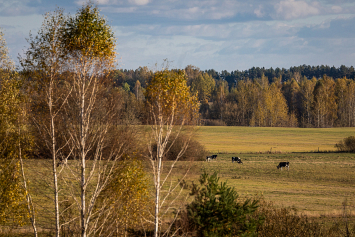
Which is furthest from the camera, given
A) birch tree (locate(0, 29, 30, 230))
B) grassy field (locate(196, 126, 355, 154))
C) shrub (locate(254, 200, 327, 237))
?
grassy field (locate(196, 126, 355, 154))

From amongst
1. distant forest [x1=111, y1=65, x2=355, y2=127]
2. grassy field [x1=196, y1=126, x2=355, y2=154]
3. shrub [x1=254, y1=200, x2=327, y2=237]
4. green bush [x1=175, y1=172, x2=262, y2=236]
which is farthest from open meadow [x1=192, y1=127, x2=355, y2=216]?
distant forest [x1=111, y1=65, x2=355, y2=127]

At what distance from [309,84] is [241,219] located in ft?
371

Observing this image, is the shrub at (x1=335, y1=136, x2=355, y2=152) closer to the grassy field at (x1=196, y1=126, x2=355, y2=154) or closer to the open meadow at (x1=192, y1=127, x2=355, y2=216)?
the open meadow at (x1=192, y1=127, x2=355, y2=216)

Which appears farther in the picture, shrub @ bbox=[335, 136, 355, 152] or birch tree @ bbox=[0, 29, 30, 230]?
shrub @ bbox=[335, 136, 355, 152]

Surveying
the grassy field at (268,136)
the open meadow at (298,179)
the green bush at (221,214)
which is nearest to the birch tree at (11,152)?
the green bush at (221,214)

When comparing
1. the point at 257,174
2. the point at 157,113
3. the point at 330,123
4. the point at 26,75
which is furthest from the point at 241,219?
the point at 330,123

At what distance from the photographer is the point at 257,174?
38031 mm

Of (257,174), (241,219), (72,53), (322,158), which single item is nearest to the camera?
(72,53)

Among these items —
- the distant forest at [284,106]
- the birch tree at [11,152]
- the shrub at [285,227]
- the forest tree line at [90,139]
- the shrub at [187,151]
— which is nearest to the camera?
the forest tree line at [90,139]

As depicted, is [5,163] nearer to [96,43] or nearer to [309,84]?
[96,43]

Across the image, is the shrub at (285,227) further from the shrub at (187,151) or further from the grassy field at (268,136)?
the grassy field at (268,136)

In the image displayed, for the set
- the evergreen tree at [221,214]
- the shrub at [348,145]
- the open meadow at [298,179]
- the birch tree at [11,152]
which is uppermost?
the birch tree at [11,152]

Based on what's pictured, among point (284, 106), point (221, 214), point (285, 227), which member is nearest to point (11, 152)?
point (221, 214)

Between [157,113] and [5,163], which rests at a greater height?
[157,113]
